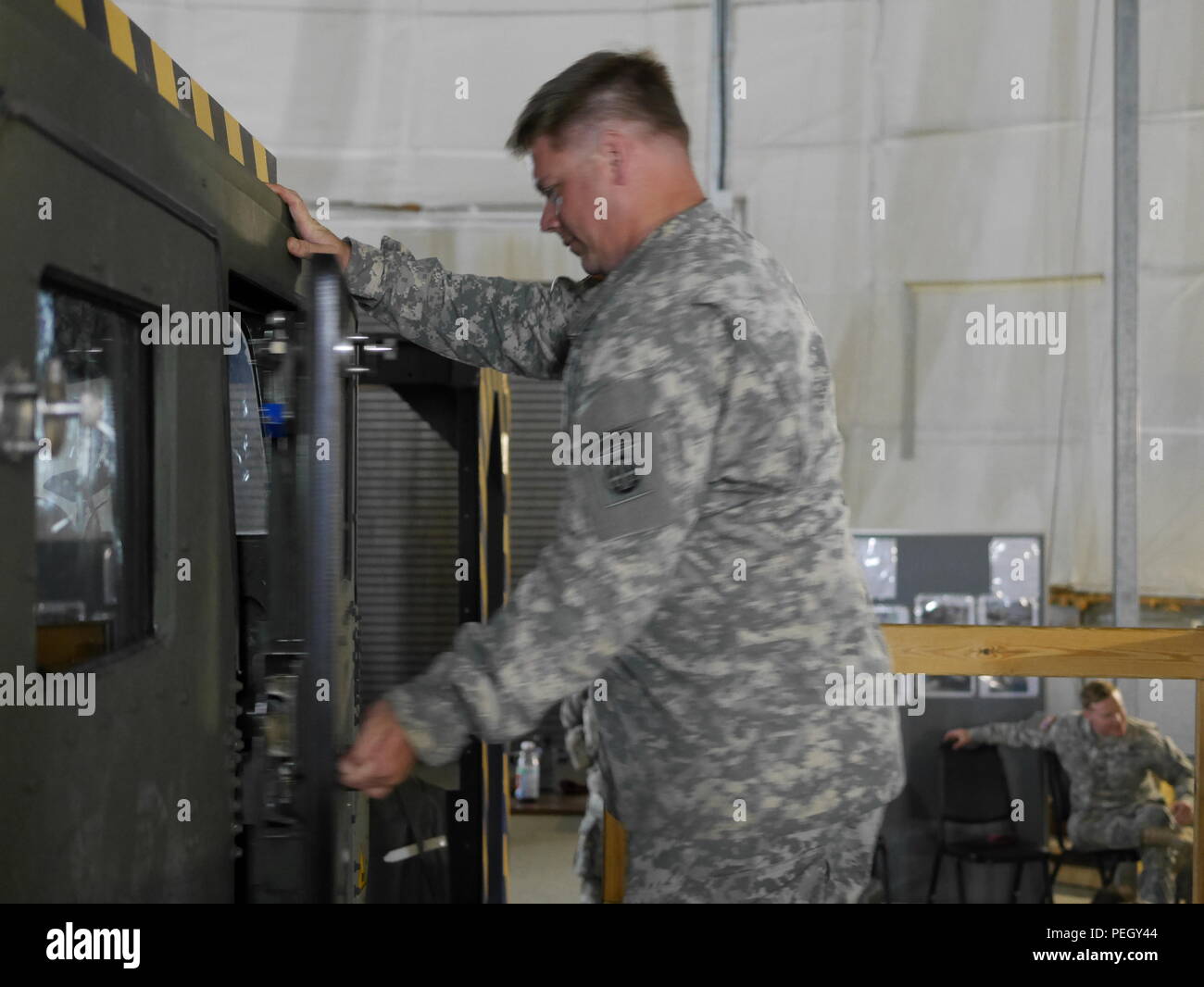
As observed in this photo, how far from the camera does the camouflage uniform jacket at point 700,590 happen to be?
1.67 m

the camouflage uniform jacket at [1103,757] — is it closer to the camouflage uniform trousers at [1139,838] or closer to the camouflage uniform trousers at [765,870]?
the camouflage uniform trousers at [1139,838]

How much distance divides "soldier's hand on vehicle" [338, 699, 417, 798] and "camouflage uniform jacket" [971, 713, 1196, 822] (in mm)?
5086

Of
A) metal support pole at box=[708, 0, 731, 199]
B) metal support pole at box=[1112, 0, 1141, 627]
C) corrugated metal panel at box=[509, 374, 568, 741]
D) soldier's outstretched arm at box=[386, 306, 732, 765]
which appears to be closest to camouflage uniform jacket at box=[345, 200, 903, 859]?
soldier's outstretched arm at box=[386, 306, 732, 765]

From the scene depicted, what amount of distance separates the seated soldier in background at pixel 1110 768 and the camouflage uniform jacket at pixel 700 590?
15.1 feet

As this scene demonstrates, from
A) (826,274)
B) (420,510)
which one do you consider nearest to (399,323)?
(420,510)

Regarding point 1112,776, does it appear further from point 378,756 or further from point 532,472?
point 378,756

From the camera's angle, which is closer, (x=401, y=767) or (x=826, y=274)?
(x=401, y=767)

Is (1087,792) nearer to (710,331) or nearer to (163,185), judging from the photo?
(710,331)

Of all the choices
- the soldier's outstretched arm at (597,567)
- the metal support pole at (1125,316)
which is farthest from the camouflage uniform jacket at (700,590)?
the metal support pole at (1125,316)

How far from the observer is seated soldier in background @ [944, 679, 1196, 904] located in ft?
19.7

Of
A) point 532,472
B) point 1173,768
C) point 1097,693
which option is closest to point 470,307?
point 1097,693

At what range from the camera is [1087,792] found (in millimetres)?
6102

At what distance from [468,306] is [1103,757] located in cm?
479
